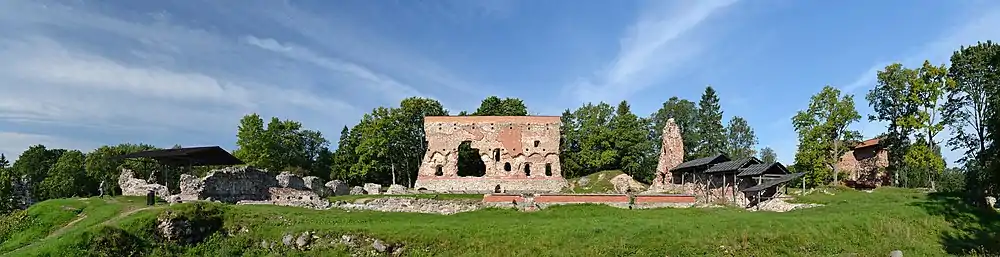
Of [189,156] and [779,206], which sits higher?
[189,156]

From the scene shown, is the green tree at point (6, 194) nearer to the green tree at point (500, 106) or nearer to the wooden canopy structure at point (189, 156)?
the wooden canopy structure at point (189, 156)

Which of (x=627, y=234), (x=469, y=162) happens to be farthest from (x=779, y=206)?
(x=469, y=162)

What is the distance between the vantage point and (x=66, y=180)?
5466 centimetres

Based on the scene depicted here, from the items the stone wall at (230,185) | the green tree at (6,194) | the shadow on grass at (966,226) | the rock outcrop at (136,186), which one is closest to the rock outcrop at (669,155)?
the shadow on grass at (966,226)

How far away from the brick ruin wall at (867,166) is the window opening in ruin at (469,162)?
30.4 meters

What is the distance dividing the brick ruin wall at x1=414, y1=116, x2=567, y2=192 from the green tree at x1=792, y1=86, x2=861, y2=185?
57.9 feet

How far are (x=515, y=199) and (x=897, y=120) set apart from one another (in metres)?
23.9

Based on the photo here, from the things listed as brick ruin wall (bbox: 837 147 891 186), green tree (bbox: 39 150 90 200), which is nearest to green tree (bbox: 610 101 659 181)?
brick ruin wall (bbox: 837 147 891 186)

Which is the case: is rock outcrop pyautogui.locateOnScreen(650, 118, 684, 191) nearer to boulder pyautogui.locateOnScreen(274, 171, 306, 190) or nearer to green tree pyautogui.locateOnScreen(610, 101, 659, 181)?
green tree pyautogui.locateOnScreen(610, 101, 659, 181)

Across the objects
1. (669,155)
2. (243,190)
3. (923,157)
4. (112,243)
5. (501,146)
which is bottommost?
(112,243)

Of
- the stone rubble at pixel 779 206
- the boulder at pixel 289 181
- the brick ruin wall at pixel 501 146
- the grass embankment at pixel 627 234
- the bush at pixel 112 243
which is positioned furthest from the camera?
the brick ruin wall at pixel 501 146

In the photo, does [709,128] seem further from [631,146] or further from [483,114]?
[483,114]

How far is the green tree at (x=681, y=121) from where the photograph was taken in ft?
196

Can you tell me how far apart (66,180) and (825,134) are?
→ 64.2 metres
